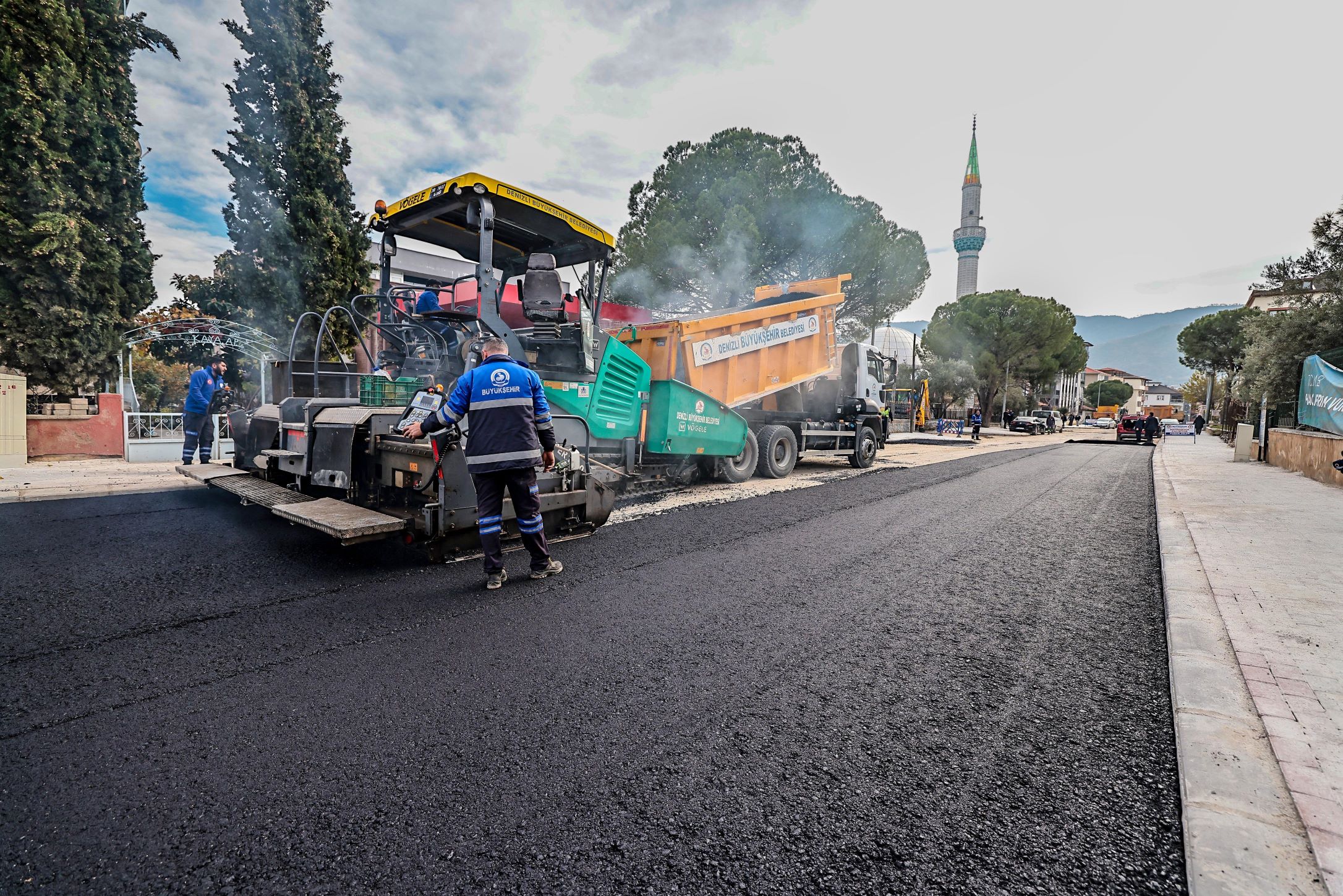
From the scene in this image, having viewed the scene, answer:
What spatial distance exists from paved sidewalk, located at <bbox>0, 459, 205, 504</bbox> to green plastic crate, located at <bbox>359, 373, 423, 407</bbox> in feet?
14.0

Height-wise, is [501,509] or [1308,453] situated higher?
[1308,453]

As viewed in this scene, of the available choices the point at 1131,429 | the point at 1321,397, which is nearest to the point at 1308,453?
the point at 1321,397

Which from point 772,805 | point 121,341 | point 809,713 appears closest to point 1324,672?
point 809,713

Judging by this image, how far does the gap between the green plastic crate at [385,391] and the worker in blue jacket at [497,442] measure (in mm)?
1271

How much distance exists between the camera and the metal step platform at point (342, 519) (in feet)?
12.0

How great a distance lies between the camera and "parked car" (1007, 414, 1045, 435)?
37812 millimetres

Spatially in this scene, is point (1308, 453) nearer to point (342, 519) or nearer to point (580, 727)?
point (580, 727)

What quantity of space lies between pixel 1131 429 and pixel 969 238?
6340 centimetres

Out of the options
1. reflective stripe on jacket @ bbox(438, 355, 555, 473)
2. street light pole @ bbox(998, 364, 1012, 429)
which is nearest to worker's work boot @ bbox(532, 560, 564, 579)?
reflective stripe on jacket @ bbox(438, 355, 555, 473)

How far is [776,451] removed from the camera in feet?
31.2

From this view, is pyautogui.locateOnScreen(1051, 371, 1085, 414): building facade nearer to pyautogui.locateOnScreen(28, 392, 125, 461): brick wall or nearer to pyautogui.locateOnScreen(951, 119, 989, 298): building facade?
pyautogui.locateOnScreen(951, 119, 989, 298): building facade

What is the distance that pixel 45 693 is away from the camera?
93.5 inches

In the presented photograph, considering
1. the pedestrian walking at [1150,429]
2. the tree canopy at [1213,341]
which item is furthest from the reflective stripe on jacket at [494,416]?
the tree canopy at [1213,341]

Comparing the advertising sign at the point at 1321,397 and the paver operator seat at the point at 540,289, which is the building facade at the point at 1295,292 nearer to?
the advertising sign at the point at 1321,397
